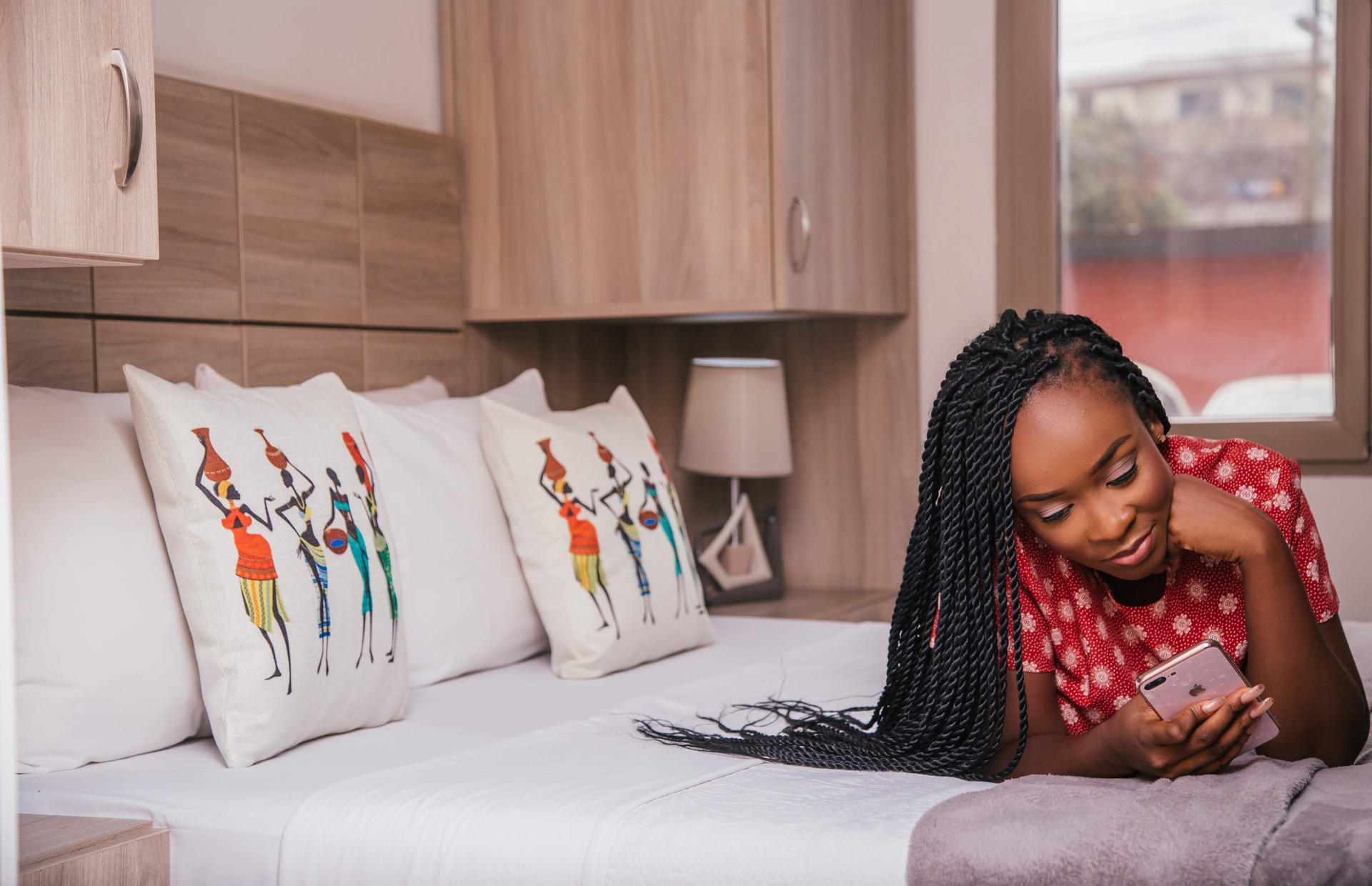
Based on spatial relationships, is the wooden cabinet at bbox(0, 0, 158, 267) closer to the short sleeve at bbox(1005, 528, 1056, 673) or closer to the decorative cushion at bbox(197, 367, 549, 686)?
the decorative cushion at bbox(197, 367, 549, 686)

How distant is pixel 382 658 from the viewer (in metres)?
1.58

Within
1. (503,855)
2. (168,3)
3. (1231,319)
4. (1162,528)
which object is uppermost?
(168,3)

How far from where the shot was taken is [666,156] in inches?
94.3

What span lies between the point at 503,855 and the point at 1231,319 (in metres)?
2.04

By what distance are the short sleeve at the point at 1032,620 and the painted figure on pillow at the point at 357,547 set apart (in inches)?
29.9

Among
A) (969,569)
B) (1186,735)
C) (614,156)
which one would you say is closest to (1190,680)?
(1186,735)

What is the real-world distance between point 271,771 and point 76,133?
0.67 meters

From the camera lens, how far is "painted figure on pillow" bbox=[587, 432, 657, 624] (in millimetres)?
1960

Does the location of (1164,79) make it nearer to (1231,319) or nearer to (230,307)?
(1231,319)

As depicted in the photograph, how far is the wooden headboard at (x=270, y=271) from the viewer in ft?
A: 5.74

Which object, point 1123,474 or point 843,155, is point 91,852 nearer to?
point 1123,474

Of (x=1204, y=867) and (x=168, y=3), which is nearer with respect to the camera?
(x=1204, y=867)

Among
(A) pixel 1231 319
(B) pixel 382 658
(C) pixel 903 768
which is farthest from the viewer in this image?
(A) pixel 1231 319

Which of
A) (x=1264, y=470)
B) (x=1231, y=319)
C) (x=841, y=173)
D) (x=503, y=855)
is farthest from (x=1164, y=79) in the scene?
(x=503, y=855)
